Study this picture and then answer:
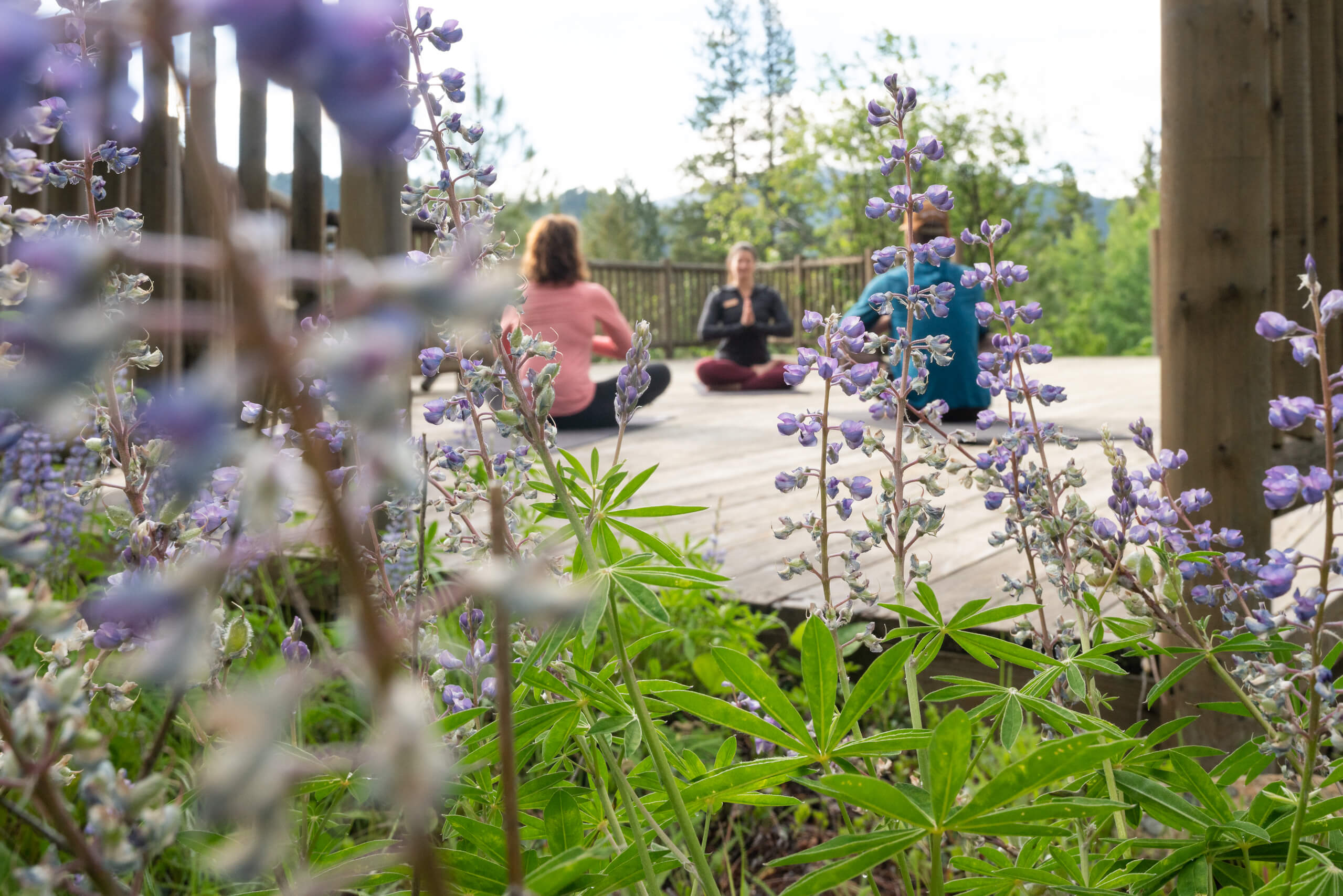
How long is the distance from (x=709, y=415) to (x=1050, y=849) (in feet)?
24.5

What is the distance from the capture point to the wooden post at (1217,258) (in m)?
2.02

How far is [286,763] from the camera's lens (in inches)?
10.6

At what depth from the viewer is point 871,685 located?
0.80m

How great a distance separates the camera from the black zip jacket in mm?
11289

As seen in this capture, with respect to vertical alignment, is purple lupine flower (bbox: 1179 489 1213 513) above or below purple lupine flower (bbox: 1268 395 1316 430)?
below

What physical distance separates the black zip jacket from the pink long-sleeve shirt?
3.91m

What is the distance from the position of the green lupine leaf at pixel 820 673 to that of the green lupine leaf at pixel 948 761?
0.48 ft

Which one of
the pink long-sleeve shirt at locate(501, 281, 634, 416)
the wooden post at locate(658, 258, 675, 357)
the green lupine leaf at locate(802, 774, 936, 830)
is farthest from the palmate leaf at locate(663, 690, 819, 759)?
the wooden post at locate(658, 258, 675, 357)

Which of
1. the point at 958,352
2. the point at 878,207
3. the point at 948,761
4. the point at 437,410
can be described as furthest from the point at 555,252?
the point at 948,761

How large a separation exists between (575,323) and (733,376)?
160 inches

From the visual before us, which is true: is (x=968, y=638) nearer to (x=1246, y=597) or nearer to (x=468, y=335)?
(x=468, y=335)

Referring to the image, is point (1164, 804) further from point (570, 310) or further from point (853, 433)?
point (570, 310)

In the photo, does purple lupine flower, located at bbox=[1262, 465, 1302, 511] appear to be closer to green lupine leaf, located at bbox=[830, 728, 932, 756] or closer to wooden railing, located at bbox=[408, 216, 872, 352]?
green lupine leaf, located at bbox=[830, 728, 932, 756]

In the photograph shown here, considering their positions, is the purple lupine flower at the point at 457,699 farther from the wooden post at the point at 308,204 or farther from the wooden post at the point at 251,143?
the wooden post at the point at 251,143
